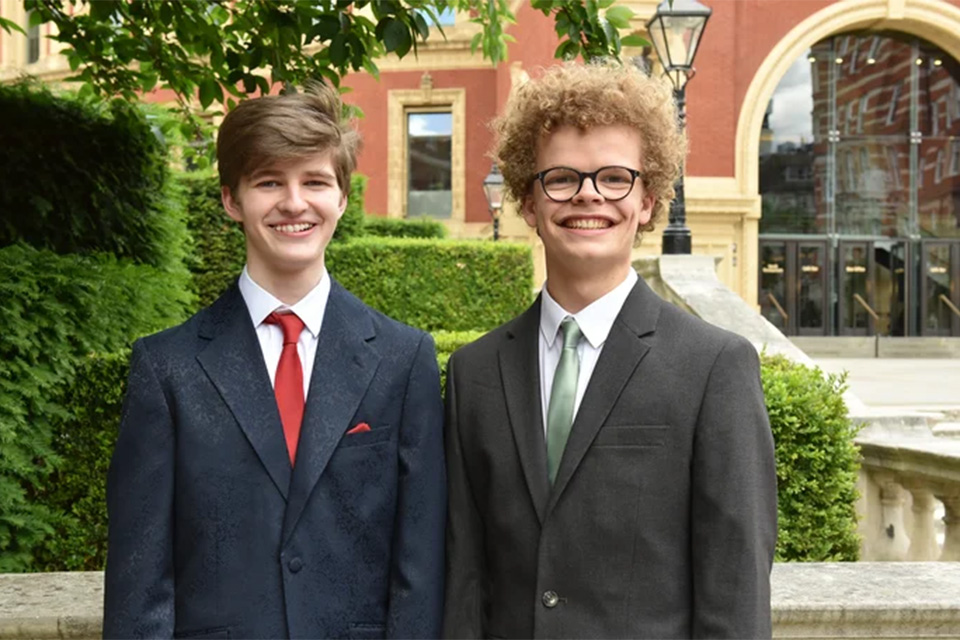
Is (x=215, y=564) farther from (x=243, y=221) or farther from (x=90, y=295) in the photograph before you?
(x=90, y=295)

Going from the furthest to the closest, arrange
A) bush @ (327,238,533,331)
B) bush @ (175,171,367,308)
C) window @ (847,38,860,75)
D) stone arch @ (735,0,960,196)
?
window @ (847,38,860,75), stone arch @ (735,0,960,196), bush @ (327,238,533,331), bush @ (175,171,367,308)

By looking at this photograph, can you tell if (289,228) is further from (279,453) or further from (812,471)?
(812,471)

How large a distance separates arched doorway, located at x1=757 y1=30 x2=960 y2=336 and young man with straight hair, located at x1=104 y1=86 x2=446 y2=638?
84.4ft

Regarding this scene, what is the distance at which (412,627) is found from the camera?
77.9 inches

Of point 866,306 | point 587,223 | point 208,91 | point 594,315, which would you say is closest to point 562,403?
point 594,315

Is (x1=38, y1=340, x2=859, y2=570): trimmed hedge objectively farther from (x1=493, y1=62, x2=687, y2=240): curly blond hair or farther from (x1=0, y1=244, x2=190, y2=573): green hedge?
(x1=493, y1=62, x2=687, y2=240): curly blond hair

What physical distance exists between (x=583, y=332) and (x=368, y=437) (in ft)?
1.65

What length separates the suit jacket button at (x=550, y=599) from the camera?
76.4 inches

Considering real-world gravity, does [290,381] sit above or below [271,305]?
below

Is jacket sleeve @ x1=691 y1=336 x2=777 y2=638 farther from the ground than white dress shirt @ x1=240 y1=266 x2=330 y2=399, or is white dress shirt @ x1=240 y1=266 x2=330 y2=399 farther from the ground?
white dress shirt @ x1=240 y1=266 x2=330 y2=399

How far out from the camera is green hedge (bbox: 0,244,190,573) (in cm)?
373

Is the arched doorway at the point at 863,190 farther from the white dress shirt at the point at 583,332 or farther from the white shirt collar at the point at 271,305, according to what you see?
the white shirt collar at the point at 271,305

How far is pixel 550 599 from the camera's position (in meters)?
1.94

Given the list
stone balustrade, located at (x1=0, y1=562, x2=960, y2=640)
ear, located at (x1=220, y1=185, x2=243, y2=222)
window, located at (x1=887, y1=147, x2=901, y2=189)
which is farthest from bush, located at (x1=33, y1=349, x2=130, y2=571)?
window, located at (x1=887, y1=147, x2=901, y2=189)
